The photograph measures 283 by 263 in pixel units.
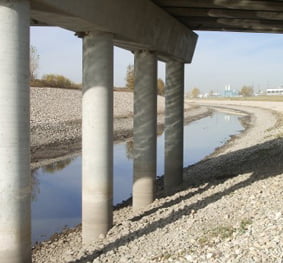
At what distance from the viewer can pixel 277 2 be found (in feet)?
37.7

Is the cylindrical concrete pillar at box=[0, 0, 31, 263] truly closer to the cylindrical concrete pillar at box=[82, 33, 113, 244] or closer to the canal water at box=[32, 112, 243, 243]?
the cylindrical concrete pillar at box=[82, 33, 113, 244]

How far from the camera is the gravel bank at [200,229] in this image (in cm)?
726

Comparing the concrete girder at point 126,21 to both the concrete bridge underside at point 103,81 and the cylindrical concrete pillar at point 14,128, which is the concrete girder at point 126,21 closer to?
the concrete bridge underside at point 103,81

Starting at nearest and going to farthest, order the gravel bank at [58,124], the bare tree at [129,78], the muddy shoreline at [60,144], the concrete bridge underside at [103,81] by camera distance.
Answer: the concrete bridge underside at [103,81] → the muddy shoreline at [60,144] → the gravel bank at [58,124] → the bare tree at [129,78]

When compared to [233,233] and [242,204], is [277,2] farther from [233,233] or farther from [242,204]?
[233,233]

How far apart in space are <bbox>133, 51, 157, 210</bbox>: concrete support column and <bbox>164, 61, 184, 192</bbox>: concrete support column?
245 cm

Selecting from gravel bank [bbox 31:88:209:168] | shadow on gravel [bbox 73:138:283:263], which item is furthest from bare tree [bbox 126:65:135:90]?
shadow on gravel [bbox 73:138:283:263]

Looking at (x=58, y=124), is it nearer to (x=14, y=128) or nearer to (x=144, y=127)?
(x=144, y=127)

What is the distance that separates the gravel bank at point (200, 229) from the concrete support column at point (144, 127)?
556 mm

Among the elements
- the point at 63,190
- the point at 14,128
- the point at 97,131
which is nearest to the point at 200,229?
the point at 97,131

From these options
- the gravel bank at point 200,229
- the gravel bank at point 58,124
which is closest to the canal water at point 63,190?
the gravel bank at point 200,229

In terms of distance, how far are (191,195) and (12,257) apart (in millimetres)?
7417

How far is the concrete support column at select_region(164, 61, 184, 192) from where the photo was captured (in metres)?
15.2

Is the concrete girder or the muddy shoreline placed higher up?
the concrete girder
